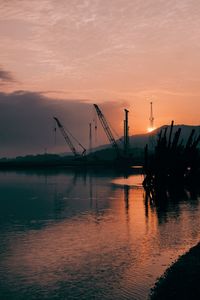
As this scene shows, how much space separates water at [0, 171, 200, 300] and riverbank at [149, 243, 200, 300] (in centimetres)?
45

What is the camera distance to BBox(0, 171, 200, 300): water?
13.9 meters

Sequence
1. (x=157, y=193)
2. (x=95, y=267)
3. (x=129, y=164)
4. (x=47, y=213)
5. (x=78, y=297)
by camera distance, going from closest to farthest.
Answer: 1. (x=78, y=297)
2. (x=95, y=267)
3. (x=47, y=213)
4. (x=157, y=193)
5. (x=129, y=164)

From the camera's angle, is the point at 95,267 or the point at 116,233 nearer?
the point at 95,267

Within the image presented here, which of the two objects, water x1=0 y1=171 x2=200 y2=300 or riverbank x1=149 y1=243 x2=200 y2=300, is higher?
riverbank x1=149 y1=243 x2=200 y2=300

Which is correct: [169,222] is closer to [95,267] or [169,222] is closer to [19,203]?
[95,267]

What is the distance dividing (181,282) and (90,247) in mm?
7626

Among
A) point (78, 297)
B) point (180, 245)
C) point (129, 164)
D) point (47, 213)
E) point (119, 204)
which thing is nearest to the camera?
point (78, 297)

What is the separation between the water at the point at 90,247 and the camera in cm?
1390

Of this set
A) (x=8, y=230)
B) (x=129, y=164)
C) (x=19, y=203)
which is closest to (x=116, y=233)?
(x=8, y=230)

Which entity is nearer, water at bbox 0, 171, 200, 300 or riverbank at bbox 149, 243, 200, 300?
riverbank at bbox 149, 243, 200, 300

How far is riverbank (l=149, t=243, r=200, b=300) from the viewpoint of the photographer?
1161 cm

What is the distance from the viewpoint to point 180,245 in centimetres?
1923

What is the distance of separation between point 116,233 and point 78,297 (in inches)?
412

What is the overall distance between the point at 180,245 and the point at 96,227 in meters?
7.21
